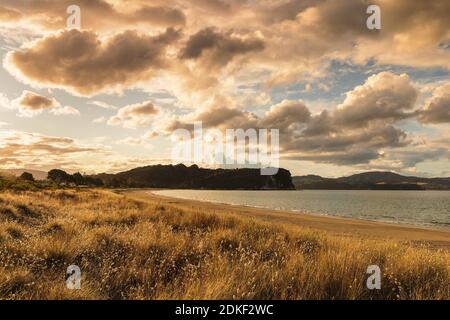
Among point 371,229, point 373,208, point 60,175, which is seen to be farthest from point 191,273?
point 60,175

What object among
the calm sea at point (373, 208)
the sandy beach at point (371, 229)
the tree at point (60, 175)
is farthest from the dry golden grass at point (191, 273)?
the tree at point (60, 175)

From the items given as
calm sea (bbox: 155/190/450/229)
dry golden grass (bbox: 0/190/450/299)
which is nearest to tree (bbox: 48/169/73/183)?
calm sea (bbox: 155/190/450/229)

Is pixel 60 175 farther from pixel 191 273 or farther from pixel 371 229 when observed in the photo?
pixel 191 273

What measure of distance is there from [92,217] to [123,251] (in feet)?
26.9

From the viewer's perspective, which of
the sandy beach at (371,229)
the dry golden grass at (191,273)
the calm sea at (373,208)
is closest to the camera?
the dry golden grass at (191,273)

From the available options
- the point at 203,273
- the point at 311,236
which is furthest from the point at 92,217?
the point at 203,273

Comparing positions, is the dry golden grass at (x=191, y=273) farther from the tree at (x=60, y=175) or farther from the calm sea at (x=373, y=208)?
the tree at (x=60, y=175)

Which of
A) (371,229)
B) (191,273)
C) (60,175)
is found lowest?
(371,229)

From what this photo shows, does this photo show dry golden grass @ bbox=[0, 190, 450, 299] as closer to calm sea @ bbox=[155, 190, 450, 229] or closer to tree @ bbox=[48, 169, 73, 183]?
calm sea @ bbox=[155, 190, 450, 229]

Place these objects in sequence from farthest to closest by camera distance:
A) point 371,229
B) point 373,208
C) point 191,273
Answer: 1. point 373,208
2. point 371,229
3. point 191,273

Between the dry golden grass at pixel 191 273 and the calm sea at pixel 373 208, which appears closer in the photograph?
the dry golden grass at pixel 191 273

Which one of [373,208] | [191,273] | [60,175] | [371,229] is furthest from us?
[60,175]

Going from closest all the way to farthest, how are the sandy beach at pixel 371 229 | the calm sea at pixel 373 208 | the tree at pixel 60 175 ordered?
the sandy beach at pixel 371 229 < the calm sea at pixel 373 208 < the tree at pixel 60 175
